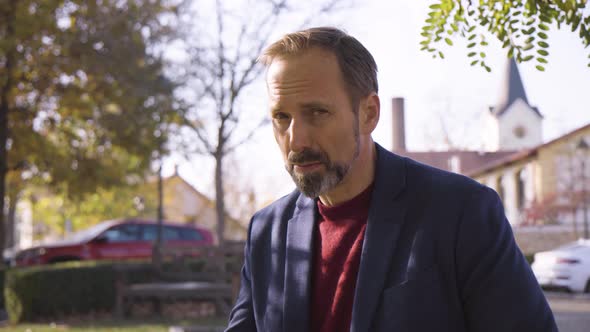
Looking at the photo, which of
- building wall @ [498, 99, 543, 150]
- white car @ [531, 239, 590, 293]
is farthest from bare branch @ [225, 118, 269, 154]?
building wall @ [498, 99, 543, 150]

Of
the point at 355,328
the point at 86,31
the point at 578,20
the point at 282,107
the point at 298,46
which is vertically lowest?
the point at 355,328

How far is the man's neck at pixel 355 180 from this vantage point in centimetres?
225

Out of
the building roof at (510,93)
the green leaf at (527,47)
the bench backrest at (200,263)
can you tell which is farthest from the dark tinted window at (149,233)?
the building roof at (510,93)

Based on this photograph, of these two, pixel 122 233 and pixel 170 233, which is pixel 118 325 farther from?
pixel 170 233

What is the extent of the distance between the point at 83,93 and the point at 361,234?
18.2 meters

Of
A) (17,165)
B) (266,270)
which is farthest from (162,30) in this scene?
(266,270)

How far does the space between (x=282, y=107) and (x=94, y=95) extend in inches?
718

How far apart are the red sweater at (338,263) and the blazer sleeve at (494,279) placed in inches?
12.2

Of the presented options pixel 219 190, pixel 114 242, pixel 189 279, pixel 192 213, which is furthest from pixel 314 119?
pixel 192 213

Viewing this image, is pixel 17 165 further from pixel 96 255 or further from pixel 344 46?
pixel 344 46

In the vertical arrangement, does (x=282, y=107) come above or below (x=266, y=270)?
above

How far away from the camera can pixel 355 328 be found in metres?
2.06

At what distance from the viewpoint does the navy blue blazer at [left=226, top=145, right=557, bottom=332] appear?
1977 millimetres

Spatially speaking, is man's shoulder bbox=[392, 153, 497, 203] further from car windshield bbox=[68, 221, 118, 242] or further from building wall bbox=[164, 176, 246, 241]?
building wall bbox=[164, 176, 246, 241]
